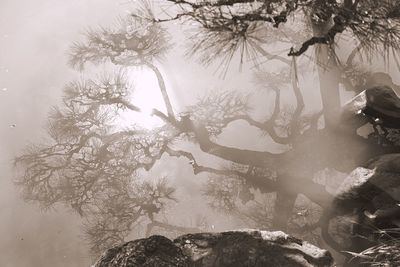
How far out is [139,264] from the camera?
3.48 m

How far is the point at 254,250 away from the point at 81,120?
6.61 metres

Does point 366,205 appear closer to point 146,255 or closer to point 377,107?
point 377,107

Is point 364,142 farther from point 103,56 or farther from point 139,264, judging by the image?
point 103,56

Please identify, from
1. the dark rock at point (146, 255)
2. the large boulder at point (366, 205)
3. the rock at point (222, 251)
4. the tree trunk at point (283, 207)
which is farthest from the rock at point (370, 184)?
the dark rock at point (146, 255)

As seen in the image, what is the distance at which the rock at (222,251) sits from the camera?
3645 mm

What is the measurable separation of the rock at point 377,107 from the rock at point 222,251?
10.3 feet

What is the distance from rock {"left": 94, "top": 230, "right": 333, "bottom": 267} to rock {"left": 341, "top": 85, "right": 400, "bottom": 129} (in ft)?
10.3

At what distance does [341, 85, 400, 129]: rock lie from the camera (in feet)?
20.0

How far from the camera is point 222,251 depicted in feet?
13.4

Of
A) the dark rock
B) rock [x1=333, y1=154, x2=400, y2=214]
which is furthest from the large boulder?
the dark rock

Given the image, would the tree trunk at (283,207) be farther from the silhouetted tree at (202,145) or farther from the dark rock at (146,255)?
the dark rock at (146,255)

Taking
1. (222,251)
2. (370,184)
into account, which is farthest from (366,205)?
(222,251)

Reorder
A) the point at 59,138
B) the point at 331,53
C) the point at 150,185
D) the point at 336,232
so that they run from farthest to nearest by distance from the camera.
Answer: the point at 150,185 < the point at 59,138 < the point at 336,232 < the point at 331,53

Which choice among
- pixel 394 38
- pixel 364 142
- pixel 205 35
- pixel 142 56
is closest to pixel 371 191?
pixel 364 142
